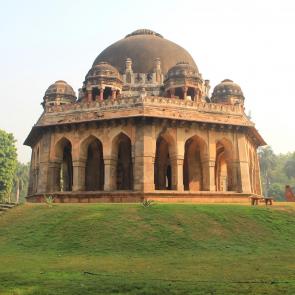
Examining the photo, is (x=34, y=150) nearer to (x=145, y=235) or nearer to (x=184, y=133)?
(x=184, y=133)

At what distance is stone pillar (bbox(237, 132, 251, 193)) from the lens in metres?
23.2

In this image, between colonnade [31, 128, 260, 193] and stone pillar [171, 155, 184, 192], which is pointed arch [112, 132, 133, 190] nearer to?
colonnade [31, 128, 260, 193]

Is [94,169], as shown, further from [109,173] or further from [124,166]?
[109,173]

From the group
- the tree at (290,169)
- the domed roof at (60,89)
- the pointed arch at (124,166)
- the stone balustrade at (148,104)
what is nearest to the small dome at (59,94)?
the domed roof at (60,89)

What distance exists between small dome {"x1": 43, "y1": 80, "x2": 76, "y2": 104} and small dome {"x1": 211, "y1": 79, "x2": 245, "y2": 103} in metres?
10.8

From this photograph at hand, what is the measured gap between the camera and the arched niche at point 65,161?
24188 mm

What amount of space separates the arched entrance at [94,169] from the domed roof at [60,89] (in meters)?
5.48

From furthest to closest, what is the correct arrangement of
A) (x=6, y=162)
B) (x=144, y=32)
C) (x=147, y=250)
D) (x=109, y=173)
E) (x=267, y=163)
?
(x=267, y=163), (x=6, y=162), (x=144, y=32), (x=109, y=173), (x=147, y=250)

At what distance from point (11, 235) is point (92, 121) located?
10.9 meters

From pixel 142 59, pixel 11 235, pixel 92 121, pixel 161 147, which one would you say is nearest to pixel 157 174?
pixel 161 147

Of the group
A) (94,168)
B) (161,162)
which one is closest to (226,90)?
(161,162)

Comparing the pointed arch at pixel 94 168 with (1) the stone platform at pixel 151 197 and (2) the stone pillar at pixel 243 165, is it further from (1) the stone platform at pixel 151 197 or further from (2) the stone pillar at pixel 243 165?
(2) the stone pillar at pixel 243 165

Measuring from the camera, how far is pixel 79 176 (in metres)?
22.9

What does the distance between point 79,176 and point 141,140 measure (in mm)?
4461
